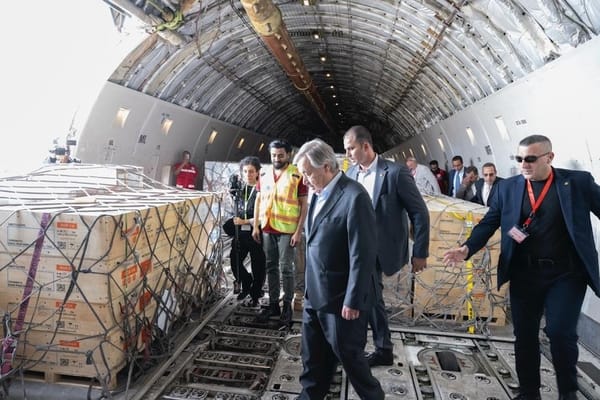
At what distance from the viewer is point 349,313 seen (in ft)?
8.61

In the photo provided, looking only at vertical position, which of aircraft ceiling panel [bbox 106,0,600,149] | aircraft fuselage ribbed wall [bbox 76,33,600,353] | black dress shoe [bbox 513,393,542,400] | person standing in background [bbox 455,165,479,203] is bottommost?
black dress shoe [bbox 513,393,542,400]

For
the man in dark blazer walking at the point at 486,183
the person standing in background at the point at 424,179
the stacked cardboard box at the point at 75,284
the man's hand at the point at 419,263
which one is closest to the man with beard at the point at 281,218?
the man's hand at the point at 419,263

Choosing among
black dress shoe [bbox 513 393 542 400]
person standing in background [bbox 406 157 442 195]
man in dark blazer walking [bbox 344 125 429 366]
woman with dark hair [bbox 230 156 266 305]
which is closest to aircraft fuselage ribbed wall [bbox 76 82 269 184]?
woman with dark hair [bbox 230 156 266 305]

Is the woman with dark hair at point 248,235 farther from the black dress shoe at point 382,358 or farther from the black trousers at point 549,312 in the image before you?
the black trousers at point 549,312

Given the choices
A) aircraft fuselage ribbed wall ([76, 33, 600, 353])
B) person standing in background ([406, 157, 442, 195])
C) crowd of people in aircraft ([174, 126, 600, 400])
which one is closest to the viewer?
crowd of people in aircraft ([174, 126, 600, 400])

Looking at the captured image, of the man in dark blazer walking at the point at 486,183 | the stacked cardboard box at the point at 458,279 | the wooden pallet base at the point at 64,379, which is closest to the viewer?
the wooden pallet base at the point at 64,379

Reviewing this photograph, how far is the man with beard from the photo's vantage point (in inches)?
172

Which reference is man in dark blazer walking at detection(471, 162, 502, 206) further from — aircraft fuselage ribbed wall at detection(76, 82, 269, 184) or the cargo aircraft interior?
aircraft fuselage ribbed wall at detection(76, 82, 269, 184)

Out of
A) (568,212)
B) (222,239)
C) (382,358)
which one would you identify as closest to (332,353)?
(382,358)

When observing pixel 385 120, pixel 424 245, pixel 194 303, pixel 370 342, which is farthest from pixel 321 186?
pixel 385 120

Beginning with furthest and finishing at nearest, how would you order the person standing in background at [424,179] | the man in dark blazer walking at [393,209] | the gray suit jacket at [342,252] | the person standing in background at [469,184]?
the person standing in background at [424,179] < the person standing in background at [469,184] < the man in dark blazer walking at [393,209] < the gray suit jacket at [342,252]

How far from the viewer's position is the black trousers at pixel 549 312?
2857 mm

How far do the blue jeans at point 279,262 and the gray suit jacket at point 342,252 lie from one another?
60.5 inches

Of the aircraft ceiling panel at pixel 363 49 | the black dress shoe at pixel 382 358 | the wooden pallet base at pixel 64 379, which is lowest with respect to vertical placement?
the wooden pallet base at pixel 64 379
